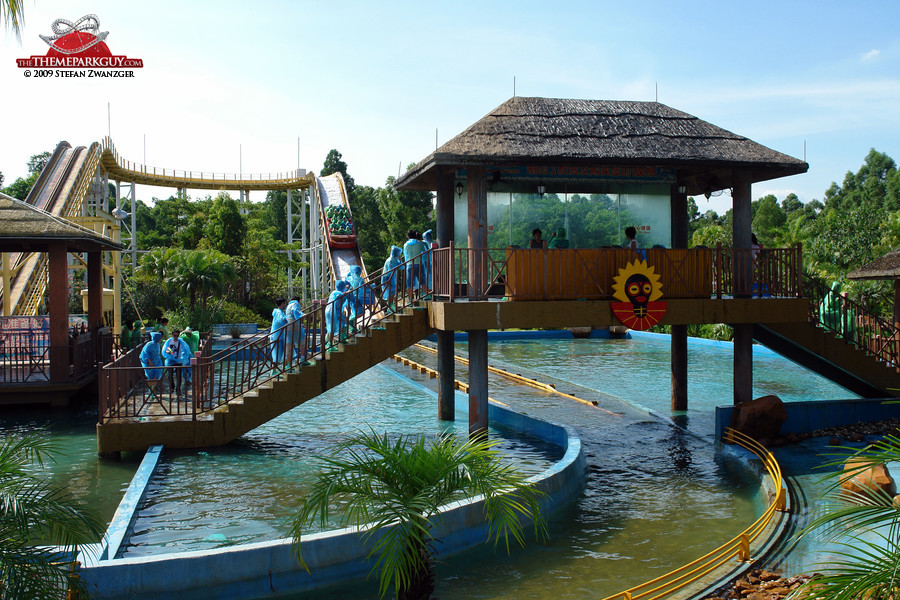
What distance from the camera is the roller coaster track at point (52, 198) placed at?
25.1 metres

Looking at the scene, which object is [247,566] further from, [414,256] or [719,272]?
[719,272]

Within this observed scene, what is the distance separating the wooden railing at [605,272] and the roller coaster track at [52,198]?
15836mm

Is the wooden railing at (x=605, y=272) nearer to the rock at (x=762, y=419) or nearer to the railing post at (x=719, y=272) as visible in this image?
the railing post at (x=719, y=272)

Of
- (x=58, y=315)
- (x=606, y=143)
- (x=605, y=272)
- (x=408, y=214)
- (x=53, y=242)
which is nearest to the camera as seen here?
(x=605, y=272)

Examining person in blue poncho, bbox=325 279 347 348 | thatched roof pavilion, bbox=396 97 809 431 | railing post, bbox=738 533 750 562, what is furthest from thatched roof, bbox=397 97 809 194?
railing post, bbox=738 533 750 562

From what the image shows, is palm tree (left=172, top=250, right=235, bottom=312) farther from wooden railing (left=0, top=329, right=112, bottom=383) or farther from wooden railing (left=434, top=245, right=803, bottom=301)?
wooden railing (left=434, top=245, right=803, bottom=301)

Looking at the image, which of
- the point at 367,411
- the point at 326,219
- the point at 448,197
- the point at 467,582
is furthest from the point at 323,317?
the point at 326,219

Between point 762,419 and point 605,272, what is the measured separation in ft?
12.3

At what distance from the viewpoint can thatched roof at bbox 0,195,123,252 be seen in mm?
16703

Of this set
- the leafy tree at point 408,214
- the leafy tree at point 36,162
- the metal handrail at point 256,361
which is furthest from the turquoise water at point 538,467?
the leafy tree at point 36,162

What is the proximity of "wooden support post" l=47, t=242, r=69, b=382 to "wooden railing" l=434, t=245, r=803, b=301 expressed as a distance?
30.2 ft

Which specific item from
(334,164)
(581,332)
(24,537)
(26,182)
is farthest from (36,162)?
(24,537)

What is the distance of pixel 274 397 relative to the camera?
13336 mm

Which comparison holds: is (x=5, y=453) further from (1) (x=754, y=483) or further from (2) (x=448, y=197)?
(2) (x=448, y=197)
